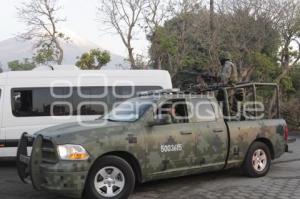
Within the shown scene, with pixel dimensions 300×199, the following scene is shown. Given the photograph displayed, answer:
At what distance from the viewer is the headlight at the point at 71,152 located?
24.1 ft

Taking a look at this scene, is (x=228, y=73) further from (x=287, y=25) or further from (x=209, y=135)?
(x=287, y=25)

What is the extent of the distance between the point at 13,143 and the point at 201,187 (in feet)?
15.2

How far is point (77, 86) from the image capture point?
11.8m

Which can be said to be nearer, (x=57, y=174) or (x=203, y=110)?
(x=57, y=174)

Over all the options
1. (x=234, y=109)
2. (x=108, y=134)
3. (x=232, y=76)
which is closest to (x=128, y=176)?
(x=108, y=134)

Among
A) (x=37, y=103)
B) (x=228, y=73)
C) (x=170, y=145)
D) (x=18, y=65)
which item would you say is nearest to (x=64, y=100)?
(x=37, y=103)

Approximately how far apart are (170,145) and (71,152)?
5.81ft

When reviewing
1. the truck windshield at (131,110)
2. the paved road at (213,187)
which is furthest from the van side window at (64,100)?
the truck windshield at (131,110)

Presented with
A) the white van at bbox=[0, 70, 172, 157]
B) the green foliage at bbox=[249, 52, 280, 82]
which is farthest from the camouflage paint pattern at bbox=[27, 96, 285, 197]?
the green foliage at bbox=[249, 52, 280, 82]

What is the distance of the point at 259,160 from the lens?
31.9ft

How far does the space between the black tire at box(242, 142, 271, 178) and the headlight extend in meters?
3.49

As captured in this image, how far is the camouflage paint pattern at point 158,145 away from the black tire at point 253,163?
0.12 m

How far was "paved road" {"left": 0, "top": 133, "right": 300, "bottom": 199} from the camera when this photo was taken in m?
8.15

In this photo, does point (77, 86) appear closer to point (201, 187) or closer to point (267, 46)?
point (201, 187)
